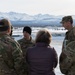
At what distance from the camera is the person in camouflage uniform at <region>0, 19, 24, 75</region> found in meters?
4.55

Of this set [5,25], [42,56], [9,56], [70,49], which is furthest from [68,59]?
[5,25]

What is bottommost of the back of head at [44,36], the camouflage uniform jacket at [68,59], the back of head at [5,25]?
the camouflage uniform jacket at [68,59]

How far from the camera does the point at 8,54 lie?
457 centimetres

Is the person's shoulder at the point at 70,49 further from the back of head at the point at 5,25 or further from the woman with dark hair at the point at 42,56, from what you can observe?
the back of head at the point at 5,25

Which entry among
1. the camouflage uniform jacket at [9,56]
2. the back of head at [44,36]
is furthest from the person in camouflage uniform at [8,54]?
the back of head at [44,36]

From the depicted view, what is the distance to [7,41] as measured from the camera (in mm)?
4605

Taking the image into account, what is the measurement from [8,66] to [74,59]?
91 centimetres

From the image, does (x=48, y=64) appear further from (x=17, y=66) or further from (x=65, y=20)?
(x=65, y=20)

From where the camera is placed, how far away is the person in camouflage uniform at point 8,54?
4.55 m

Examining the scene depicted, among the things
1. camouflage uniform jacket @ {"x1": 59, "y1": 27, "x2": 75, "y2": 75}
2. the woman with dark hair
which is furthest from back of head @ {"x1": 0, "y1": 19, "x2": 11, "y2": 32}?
camouflage uniform jacket @ {"x1": 59, "y1": 27, "x2": 75, "y2": 75}

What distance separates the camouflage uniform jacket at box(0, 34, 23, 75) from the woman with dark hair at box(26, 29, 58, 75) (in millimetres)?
190

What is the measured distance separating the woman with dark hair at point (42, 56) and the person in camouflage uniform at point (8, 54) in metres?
0.19

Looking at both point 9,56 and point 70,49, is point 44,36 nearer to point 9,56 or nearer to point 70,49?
point 70,49

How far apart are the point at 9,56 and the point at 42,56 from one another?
0.46 meters
